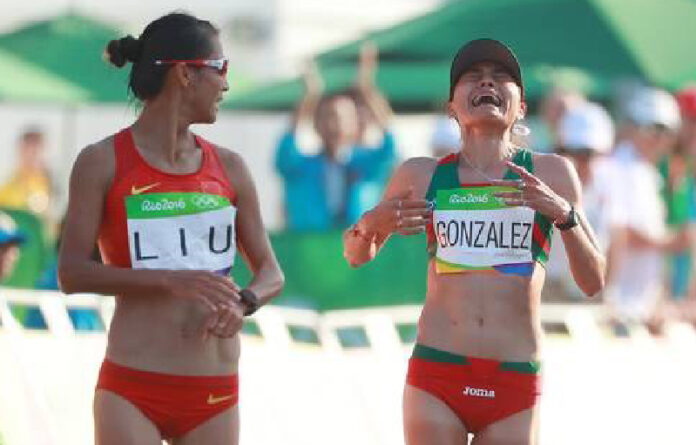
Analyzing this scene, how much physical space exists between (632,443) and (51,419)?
2.78 meters

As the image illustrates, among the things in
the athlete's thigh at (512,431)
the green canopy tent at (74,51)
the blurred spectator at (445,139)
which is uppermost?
the green canopy tent at (74,51)

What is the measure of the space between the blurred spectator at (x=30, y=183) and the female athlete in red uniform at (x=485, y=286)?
963 cm

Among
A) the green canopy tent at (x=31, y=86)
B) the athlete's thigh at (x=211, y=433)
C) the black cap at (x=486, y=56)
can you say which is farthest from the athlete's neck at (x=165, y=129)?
the green canopy tent at (x=31, y=86)

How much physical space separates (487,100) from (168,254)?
1.20 meters

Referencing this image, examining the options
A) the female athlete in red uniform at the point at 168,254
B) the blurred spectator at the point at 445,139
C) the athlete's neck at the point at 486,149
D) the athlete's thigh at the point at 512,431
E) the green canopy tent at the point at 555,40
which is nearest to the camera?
the female athlete in red uniform at the point at 168,254

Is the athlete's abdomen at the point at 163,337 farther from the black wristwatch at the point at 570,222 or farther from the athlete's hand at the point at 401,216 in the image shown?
the black wristwatch at the point at 570,222

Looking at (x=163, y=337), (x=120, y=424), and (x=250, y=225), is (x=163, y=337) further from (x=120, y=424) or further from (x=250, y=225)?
(x=250, y=225)

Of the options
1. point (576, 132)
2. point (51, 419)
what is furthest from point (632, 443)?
point (51, 419)

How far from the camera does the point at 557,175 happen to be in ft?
25.0

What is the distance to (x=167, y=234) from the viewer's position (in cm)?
728

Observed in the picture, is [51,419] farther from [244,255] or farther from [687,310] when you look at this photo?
[687,310]

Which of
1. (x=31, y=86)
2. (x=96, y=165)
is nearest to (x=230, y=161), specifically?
(x=96, y=165)

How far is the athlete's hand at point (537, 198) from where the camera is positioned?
729 cm

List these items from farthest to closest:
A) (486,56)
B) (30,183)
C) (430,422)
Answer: (30,183) < (486,56) < (430,422)
